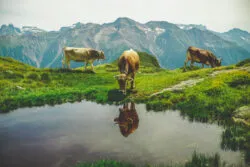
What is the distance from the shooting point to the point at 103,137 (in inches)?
401

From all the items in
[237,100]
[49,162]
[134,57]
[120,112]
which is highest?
[134,57]

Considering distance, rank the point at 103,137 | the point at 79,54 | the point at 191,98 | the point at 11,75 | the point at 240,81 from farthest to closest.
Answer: the point at 79,54 < the point at 11,75 < the point at 240,81 < the point at 191,98 < the point at 103,137

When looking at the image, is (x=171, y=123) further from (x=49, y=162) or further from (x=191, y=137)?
(x=49, y=162)

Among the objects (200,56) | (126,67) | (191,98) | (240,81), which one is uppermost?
(200,56)

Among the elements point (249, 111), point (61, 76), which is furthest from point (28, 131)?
point (61, 76)

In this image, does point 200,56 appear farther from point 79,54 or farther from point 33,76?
point 33,76

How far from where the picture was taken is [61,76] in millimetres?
27188

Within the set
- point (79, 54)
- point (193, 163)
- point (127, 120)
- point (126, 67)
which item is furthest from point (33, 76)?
point (193, 163)

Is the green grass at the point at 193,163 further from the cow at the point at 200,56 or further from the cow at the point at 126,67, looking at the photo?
the cow at the point at 200,56

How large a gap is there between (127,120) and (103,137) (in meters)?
2.50

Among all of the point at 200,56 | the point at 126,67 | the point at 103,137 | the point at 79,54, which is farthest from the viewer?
the point at 200,56

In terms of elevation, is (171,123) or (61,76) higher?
(61,76)

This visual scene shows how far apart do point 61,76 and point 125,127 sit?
58.7 feet

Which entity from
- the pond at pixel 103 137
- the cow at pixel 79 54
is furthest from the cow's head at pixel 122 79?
the cow at pixel 79 54
